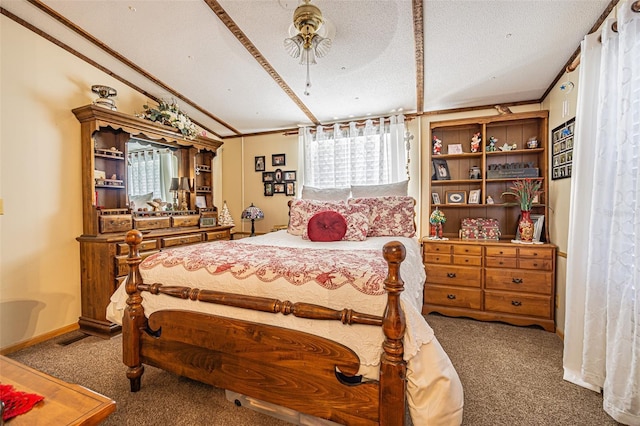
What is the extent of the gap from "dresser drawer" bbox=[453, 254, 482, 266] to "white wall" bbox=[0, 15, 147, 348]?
150 inches

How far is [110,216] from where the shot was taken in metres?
2.84

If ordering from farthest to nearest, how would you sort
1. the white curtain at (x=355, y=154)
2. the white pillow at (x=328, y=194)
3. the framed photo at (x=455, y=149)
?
the white curtain at (x=355, y=154) → the white pillow at (x=328, y=194) → the framed photo at (x=455, y=149)

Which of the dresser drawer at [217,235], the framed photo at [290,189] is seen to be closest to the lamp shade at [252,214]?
the dresser drawer at [217,235]

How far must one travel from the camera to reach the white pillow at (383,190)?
329 cm

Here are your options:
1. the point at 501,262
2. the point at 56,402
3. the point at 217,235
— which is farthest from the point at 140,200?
the point at 501,262

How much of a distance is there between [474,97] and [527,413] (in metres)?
2.93

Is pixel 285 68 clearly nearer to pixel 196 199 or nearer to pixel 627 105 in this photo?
pixel 196 199

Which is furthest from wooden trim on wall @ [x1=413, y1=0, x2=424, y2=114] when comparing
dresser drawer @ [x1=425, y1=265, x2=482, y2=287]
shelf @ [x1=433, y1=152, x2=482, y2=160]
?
dresser drawer @ [x1=425, y1=265, x2=482, y2=287]

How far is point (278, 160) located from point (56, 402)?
Answer: 383cm

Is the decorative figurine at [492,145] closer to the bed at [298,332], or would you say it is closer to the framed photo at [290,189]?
the bed at [298,332]

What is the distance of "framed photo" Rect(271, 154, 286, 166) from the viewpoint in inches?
176

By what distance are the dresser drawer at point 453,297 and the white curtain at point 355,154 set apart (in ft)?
4.68

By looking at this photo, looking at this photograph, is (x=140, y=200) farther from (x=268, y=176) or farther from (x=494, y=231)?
(x=494, y=231)

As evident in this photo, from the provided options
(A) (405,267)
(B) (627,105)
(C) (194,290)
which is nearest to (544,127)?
(B) (627,105)
